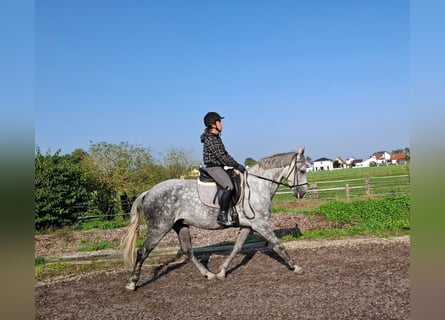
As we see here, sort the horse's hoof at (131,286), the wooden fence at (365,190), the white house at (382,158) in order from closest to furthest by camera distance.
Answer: the horse's hoof at (131,286) < the wooden fence at (365,190) < the white house at (382,158)

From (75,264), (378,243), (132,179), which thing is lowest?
(75,264)

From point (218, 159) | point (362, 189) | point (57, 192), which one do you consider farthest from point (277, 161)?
point (362, 189)

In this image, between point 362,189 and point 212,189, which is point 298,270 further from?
point 362,189

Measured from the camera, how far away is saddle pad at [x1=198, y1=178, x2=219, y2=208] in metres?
6.47

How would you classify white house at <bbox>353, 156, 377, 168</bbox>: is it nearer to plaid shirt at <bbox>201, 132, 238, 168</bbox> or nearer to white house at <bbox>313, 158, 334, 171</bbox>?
white house at <bbox>313, 158, 334, 171</bbox>

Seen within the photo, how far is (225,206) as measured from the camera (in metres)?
6.36

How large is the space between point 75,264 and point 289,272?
575 cm

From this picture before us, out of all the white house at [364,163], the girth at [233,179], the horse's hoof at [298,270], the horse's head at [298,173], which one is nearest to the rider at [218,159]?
the girth at [233,179]

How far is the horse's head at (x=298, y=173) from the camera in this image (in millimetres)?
6965

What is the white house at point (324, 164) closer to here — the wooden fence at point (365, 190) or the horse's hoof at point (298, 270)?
the wooden fence at point (365, 190)

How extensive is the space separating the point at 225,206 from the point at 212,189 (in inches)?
16.3
